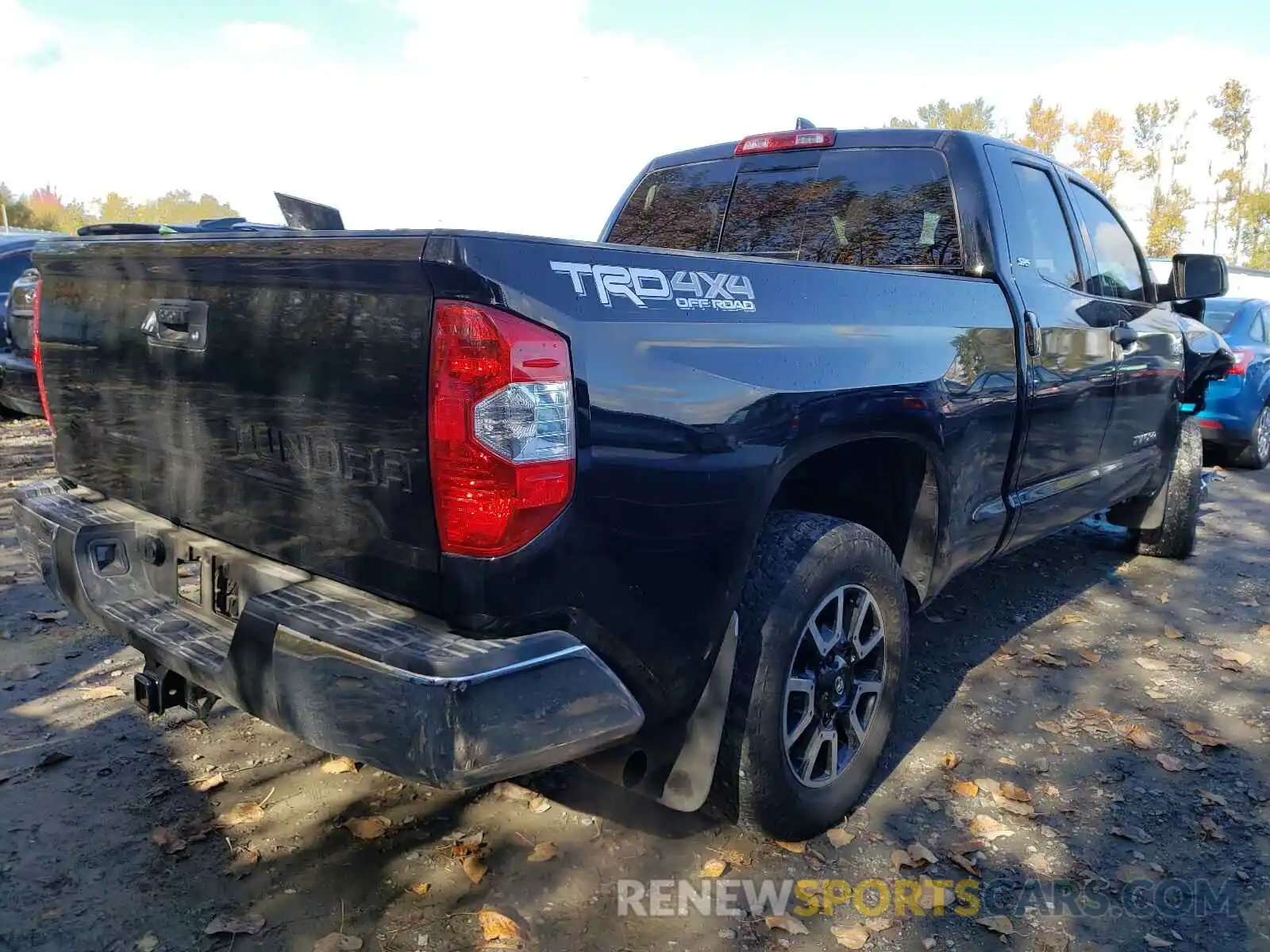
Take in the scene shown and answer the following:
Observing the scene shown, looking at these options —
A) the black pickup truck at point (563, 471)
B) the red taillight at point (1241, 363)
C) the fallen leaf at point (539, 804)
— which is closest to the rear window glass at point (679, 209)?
the black pickup truck at point (563, 471)

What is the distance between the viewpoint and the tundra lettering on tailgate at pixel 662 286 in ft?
6.40

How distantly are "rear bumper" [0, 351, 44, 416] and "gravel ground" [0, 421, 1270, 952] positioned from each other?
4.71m

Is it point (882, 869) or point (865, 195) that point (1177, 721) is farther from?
point (865, 195)

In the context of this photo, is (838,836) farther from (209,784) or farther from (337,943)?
(209,784)

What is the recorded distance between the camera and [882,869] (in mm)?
2674

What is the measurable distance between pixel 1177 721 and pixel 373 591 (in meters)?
3.20

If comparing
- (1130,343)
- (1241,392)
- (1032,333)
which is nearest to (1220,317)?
(1241,392)

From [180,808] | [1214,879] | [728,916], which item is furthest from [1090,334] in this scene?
[180,808]

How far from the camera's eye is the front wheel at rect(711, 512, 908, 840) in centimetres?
246

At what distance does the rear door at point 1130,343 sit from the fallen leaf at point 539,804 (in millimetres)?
3022

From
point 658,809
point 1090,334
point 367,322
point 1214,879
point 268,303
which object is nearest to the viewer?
point 367,322

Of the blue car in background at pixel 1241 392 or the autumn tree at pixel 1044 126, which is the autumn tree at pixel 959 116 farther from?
the blue car in background at pixel 1241 392

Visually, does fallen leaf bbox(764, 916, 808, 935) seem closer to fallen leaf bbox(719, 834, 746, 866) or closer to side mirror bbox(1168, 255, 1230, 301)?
fallen leaf bbox(719, 834, 746, 866)

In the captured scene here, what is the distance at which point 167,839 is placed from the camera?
265 centimetres
